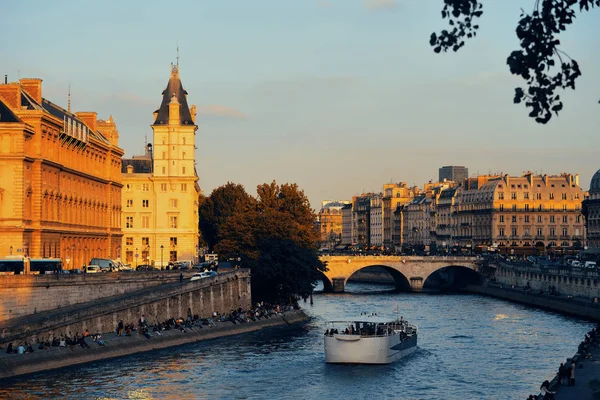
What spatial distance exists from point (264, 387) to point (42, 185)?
105 ft

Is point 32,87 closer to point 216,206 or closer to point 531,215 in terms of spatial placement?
point 216,206

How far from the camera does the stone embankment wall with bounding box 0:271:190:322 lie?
64312 millimetres

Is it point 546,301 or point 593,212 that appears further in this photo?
point 593,212

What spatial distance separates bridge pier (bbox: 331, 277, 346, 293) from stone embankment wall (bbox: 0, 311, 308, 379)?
54.5 meters

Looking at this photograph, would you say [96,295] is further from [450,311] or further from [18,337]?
[450,311]

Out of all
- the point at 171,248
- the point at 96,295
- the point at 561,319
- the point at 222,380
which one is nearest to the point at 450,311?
the point at 561,319

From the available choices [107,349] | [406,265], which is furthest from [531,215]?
[107,349]

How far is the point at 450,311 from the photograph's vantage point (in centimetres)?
10656

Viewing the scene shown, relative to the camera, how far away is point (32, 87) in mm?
90312

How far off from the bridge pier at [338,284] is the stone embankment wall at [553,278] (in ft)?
61.7

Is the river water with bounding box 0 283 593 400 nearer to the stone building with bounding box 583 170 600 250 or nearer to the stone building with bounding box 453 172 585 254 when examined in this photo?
the stone building with bounding box 583 170 600 250

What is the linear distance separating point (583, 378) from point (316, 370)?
1646 centimetres

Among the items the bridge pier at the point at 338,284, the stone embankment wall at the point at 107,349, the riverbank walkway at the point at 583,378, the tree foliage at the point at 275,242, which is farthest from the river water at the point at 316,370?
the bridge pier at the point at 338,284

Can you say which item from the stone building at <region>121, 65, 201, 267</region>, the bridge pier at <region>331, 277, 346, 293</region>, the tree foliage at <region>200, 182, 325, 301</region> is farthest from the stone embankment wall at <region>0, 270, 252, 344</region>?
the bridge pier at <region>331, 277, 346, 293</region>
